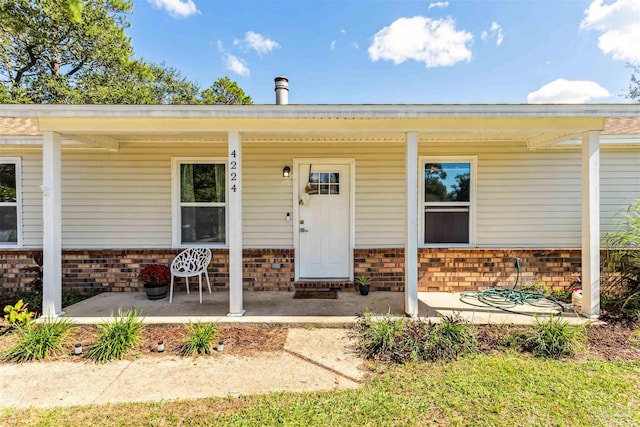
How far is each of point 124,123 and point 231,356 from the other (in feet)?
10.0

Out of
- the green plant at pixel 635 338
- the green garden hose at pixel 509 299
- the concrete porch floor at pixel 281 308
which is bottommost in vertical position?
the green plant at pixel 635 338

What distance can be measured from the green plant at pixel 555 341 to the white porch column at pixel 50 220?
5.59 meters

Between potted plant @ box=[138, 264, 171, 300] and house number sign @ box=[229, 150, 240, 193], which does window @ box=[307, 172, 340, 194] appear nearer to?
house number sign @ box=[229, 150, 240, 193]

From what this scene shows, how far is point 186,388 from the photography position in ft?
8.90

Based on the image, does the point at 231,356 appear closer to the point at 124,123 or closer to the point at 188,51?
the point at 124,123

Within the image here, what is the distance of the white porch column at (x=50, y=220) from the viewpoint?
4012mm

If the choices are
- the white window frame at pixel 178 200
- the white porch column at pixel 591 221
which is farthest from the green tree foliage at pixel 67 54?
the white porch column at pixel 591 221

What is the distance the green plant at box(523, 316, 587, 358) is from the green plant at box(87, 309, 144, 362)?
13.6 feet

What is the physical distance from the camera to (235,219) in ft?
13.3

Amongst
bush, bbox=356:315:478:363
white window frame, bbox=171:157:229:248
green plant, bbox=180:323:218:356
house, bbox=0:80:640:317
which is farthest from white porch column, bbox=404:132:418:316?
white window frame, bbox=171:157:229:248

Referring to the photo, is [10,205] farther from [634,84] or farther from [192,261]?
[634,84]

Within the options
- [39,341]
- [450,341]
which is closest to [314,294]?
[450,341]

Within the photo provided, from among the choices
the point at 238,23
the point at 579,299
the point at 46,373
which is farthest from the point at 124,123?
the point at 238,23

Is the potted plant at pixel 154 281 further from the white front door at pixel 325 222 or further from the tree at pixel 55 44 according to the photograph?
the tree at pixel 55 44
